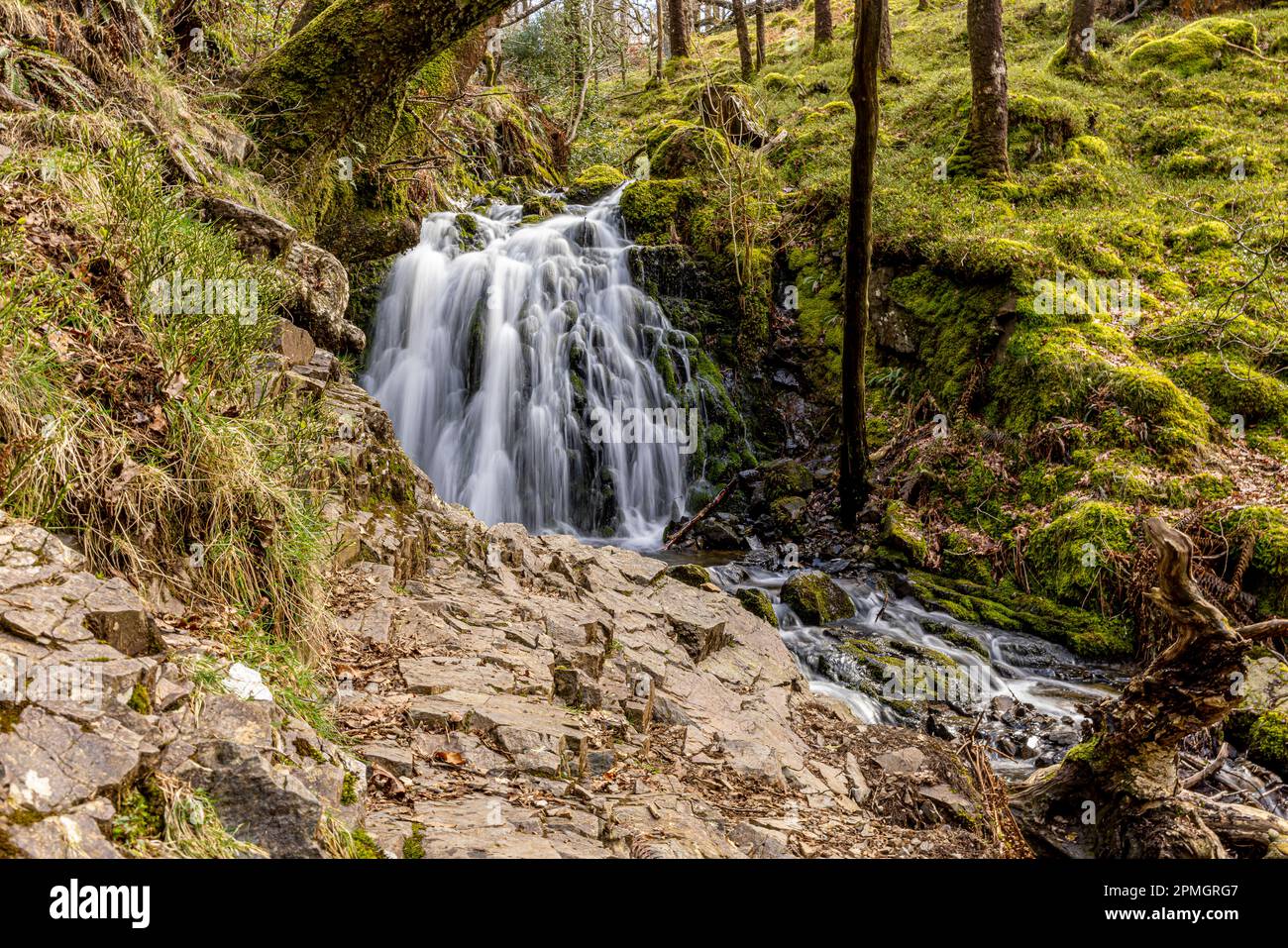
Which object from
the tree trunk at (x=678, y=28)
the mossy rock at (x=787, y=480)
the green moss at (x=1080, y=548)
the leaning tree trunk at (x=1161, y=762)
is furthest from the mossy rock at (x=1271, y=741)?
the tree trunk at (x=678, y=28)

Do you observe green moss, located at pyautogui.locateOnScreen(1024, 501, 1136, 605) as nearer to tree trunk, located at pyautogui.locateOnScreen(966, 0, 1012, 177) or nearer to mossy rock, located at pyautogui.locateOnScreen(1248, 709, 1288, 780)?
mossy rock, located at pyautogui.locateOnScreen(1248, 709, 1288, 780)

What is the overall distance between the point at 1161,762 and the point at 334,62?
922 cm

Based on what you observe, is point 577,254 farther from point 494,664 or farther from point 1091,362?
point 494,664

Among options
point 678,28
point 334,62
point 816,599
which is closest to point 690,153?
point 334,62

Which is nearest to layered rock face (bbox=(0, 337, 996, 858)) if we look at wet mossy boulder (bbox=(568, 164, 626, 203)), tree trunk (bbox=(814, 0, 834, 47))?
wet mossy boulder (bbox=(568, 164, 626, 203))

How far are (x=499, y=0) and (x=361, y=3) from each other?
4.94 feet

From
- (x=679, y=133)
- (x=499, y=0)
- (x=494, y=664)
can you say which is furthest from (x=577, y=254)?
(x=494, y=664)

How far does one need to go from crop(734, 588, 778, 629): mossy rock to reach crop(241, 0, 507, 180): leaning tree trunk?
6.48m

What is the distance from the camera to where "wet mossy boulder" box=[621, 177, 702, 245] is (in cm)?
1289

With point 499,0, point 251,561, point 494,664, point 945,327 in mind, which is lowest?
point 494,664

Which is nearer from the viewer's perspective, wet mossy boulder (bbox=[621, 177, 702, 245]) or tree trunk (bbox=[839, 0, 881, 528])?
tree trunk (bbox=[839, 0, 881, 528])

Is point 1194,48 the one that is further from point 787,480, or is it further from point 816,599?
point 816,599

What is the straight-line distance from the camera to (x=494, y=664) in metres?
4.02

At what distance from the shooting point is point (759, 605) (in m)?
6.99
